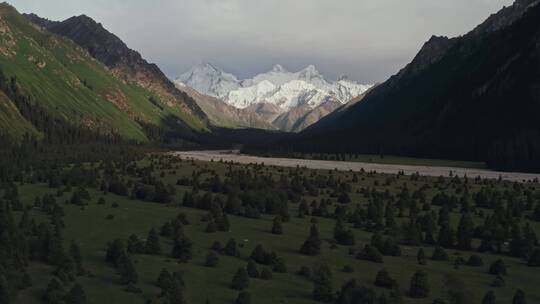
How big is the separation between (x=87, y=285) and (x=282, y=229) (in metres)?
35.0

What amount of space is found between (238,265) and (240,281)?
8.47 m

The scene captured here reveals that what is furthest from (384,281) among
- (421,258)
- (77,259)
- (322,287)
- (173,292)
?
(77,259)

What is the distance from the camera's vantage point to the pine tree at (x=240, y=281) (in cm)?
5259

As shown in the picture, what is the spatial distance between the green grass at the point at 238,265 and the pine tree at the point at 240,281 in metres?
0.60

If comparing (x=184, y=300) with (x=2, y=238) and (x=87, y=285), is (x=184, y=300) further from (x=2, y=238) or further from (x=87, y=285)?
(x=2, y=238)

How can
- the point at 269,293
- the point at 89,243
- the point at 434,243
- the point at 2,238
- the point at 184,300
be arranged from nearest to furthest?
the point at 184,300 < the point at 269,293 < the point at 2,238 < the point at 89,243 < the point at 434,243

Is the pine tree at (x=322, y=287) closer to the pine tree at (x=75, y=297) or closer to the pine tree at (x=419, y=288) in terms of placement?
the pine tree at (x=419, y=288)

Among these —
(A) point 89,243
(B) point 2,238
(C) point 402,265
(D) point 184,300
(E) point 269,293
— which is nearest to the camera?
(D) point 184,300

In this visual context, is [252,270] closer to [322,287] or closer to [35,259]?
[322,287]

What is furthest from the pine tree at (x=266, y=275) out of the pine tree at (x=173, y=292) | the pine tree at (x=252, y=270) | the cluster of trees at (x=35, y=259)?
the cluster of trees at (x=35, y=259)

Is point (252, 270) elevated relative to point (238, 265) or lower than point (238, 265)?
elevated

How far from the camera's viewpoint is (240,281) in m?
52.6

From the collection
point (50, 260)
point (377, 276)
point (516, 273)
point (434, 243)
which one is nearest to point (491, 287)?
point (516, 273)

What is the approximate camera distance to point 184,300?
152 feet
